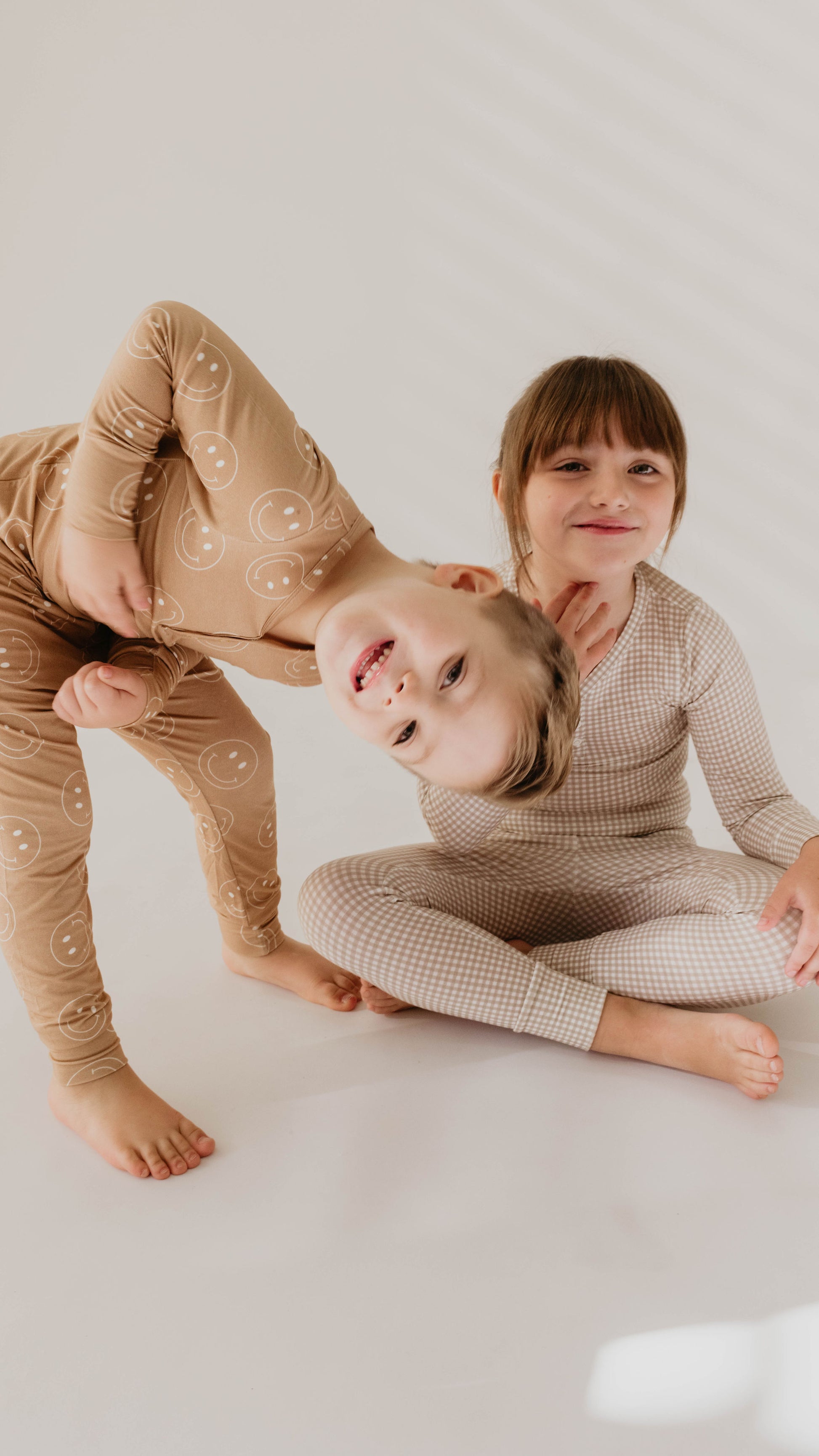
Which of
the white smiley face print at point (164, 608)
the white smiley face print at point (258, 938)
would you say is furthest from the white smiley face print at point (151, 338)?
the white smiley face print at point (258, 938)

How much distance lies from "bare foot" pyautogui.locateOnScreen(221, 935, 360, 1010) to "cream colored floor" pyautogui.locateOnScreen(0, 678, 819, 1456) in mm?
24

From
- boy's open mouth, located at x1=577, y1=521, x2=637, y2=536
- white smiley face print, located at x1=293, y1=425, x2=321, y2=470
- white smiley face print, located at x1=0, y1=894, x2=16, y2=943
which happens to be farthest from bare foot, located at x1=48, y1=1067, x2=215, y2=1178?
boy's open mouth, located at x1=577, y1=521, x2=637, y2=536

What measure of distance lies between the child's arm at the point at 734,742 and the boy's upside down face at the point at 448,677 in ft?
0.96

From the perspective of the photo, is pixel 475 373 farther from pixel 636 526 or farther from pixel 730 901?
pixel 730 901

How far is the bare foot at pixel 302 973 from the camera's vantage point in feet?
4.17

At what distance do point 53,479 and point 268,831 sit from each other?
1.51ft

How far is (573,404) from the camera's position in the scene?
1.23 metres

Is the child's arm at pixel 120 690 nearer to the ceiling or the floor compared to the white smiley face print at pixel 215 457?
nearer to the floor

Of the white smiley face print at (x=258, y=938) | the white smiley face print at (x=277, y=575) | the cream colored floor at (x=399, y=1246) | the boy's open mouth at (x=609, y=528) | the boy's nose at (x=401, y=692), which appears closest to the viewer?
the cream colored floor at (x=399, y=1246)

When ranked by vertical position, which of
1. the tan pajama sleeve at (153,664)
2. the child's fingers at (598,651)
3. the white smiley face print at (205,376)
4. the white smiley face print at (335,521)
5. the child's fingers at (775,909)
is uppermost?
the white smiley face print at (205,376)

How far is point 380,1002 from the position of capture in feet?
4.04

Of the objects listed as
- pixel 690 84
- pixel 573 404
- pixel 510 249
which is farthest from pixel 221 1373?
pixel 690 84

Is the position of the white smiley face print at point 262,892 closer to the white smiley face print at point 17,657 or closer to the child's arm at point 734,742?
the white smiley face print at point 17,657

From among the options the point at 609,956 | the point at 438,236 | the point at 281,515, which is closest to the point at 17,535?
the point at 281,515
